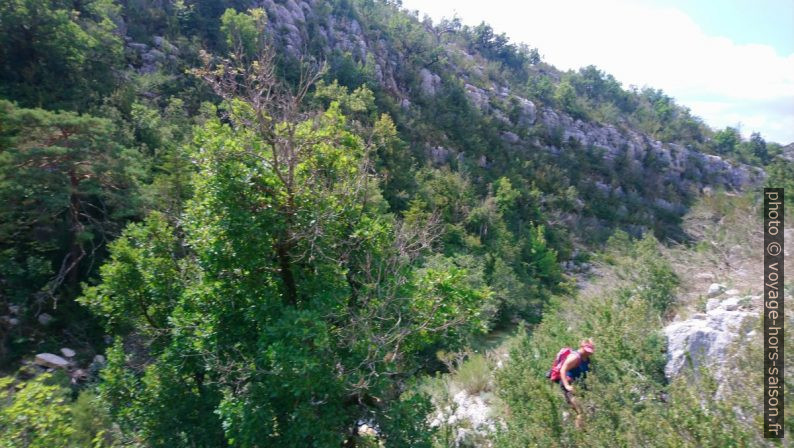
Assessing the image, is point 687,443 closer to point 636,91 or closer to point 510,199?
point 510,199

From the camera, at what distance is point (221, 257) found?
206 inches

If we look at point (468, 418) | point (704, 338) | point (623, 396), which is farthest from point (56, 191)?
point (704, 338)

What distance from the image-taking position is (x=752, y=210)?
34.7ft

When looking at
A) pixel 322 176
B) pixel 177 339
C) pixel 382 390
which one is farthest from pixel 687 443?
pixel 177 339

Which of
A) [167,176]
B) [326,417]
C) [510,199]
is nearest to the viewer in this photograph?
[326,417]

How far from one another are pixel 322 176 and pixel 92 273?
9.86m

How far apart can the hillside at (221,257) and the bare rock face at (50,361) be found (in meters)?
0.03

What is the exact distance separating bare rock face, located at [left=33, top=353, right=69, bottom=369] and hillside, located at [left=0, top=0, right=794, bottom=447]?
0.03 meters

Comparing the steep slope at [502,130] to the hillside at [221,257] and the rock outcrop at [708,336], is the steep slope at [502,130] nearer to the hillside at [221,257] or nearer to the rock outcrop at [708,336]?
the hillside at [221,257]

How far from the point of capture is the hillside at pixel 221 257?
5074 millimetres

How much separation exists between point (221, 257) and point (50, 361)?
26.9ft

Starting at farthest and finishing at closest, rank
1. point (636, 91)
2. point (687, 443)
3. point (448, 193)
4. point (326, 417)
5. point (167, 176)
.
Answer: point (636, 91)
point (448, 193)
point (167, 176)
point (326, 417)
point (687, 443)

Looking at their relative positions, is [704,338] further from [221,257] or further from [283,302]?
[221,257]

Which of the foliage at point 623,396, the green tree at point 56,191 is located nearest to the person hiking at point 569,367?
the foliage at point 623,396
